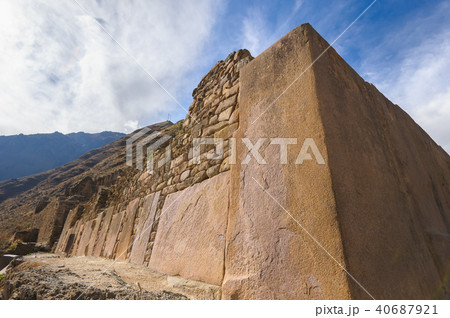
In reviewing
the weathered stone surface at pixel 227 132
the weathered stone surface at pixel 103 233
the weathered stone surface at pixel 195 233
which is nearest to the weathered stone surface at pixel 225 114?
the weathered stone surface at pixel 227 132

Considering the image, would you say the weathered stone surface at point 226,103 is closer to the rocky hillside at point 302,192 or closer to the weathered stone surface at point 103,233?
the rocky hillside at point 302,192

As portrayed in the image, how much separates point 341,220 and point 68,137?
355ft

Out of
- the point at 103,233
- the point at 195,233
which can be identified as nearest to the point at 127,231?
the point at 103,233

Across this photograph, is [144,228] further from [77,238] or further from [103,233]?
[77,238]

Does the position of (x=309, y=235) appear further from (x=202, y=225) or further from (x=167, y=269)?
(x=167, y=269)

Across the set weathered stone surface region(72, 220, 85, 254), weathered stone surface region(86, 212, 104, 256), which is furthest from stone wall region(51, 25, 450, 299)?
weathered stone surface region(72, 220, 85, 254)

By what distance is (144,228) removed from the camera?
11.5 ft

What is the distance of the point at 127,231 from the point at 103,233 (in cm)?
190

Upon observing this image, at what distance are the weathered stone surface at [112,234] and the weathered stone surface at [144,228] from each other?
3.92 feet

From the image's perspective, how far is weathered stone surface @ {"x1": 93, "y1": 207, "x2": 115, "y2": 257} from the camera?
534 centimetres

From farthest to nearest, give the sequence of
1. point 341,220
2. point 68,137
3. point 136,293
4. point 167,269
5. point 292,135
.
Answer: point 68,137 → point 167,269 → point 292,135 → point 136,293 → point 341,220

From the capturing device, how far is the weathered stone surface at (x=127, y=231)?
3916 millimetres

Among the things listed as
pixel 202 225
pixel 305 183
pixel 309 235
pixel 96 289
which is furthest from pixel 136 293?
pixel 305 183

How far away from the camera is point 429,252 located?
6.44 ft
